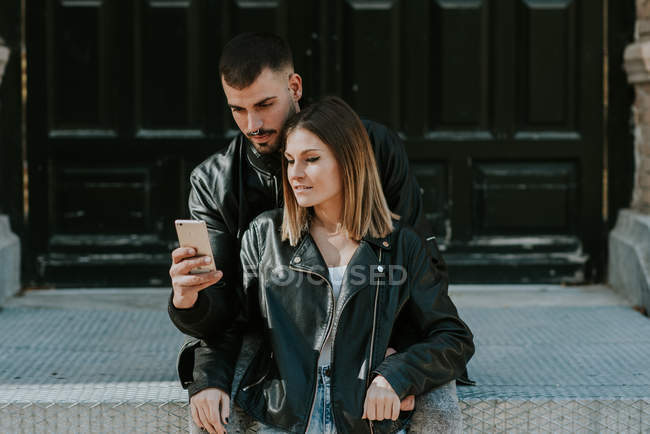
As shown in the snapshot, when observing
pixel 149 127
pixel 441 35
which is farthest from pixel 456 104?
pixel 149 127

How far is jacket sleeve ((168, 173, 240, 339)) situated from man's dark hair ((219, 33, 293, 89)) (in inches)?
16.6

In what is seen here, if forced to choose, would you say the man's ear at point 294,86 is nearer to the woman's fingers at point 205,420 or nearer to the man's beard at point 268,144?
the man's beard at point 268,144

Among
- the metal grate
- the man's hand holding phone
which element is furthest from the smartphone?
the metal grate

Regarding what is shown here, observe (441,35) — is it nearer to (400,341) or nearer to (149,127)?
(149,127)

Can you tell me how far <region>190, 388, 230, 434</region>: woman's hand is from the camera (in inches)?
117

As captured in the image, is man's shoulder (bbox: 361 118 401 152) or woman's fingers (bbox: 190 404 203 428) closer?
woman's fingers (bbox: 190 404 203 428)

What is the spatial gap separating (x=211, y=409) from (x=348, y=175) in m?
0.85

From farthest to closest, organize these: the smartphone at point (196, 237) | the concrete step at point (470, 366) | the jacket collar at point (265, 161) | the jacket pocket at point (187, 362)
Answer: the concrete step at point (470, 366), the jacket collar at point (265, 161), the jacket pocket at point (187, 362), the smartphone at point (196, 237)

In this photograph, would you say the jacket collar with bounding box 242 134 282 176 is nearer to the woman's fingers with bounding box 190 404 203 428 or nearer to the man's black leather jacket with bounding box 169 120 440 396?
the man's black leather jacket with bounding box 169 120 440 396

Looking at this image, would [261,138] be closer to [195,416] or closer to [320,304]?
[320,304]

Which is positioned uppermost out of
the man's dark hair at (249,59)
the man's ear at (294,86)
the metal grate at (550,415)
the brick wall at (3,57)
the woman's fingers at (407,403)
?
the brick wall at (3,57)

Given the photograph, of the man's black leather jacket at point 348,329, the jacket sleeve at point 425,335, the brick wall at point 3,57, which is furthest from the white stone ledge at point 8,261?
the jacket sleeve at point 425,335

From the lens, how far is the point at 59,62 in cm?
541

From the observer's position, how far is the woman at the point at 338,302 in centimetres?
294
